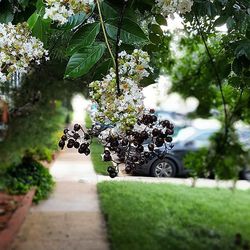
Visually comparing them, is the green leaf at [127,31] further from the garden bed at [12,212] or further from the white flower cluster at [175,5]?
the garden bed at [12,212]

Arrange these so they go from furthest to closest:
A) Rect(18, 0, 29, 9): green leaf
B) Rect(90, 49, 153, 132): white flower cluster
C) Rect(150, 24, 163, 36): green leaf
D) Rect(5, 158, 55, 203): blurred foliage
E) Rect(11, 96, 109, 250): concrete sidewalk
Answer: Rect(5, 158, 55, 203): blurred foliage, Rect(11, 96, 109, 250): concrete sidewalk, Rect(150, 24, 163, 36): green leaf, Rect(18, 0, 29, 9): green leaf, Rect(90, 49, 153, 132): white flower cluster

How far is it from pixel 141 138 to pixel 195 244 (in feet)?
7.44

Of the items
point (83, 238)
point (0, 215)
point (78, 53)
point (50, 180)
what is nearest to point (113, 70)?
point (78, 53)

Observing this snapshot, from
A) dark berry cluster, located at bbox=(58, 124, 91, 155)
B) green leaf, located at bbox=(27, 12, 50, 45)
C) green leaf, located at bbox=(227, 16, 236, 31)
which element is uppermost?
green leaf, located at bbox=(227, 16, 236, 31)

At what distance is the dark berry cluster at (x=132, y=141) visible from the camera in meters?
0.40

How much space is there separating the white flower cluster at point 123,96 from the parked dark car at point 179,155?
0.20 ft

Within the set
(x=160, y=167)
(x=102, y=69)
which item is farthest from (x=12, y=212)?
(x=102, y=69)

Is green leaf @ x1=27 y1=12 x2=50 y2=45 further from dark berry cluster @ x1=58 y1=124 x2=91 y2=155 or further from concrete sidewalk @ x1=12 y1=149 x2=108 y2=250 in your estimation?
concrete sidewalk @ x1=12 y1=149 x2=108 y2=250

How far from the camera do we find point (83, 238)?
8.96 ft

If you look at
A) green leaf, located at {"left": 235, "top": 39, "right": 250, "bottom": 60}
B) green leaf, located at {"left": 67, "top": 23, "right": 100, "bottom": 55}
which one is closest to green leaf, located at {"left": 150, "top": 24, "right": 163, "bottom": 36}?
green leaf, located at {"left": 235, "top": 39, "right": 250, "bottom": 60}

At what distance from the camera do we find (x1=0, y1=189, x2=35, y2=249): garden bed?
2749 millimetres

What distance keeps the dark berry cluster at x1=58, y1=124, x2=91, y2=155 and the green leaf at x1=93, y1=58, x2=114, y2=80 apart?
6 centimetres

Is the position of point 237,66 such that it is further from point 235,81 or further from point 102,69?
point 102,69

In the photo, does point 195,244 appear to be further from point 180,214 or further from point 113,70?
Result: point 113,70
